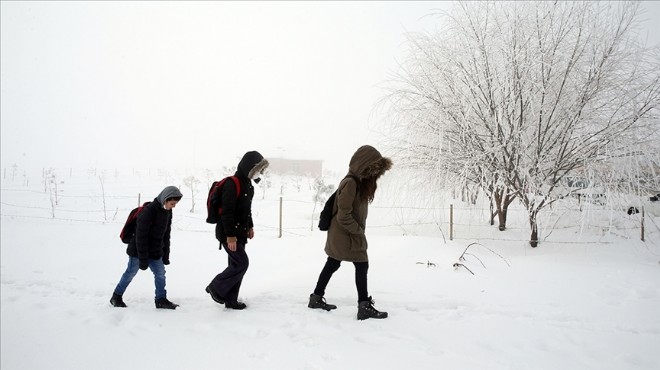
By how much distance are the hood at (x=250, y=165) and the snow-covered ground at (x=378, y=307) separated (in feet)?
4.49

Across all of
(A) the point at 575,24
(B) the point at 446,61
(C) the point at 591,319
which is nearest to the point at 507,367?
(C) the point at 591,319

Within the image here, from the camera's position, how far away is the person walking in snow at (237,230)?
309cm

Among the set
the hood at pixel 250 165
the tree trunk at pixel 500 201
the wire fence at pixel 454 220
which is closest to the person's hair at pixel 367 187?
the hood at pixel 250 165

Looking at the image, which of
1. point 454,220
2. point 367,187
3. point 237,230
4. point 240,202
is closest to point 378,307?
point 367,187

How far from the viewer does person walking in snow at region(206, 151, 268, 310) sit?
3.09 meters

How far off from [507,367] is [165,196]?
3259mm

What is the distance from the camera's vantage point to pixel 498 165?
5727 millimetres

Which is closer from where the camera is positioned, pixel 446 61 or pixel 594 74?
pixel 594 74

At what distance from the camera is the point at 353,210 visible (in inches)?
119

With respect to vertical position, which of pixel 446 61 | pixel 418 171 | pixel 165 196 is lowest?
pixel 165 196

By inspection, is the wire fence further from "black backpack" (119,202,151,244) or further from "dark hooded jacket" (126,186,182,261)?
"black backpack" (119,202,151,244)

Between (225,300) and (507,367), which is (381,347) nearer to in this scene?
(507,367)

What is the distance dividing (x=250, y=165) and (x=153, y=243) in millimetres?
1318

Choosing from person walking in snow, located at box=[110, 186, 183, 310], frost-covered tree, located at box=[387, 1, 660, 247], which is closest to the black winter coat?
person walking in snow, located at box=[110, 186, 183, 310]
